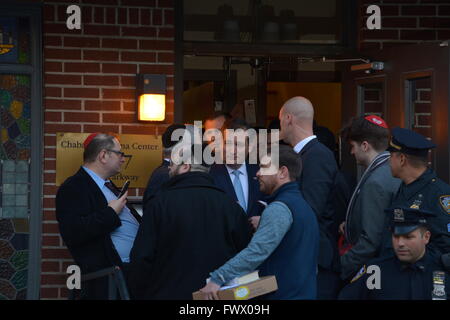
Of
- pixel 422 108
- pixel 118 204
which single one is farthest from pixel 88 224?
pixel 422 108

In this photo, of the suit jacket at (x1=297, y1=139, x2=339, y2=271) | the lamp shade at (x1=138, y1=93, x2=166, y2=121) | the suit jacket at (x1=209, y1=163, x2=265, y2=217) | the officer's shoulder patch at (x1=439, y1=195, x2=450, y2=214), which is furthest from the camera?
the lamp shade at (x1=138, y1=93, x2=166, y2=121)

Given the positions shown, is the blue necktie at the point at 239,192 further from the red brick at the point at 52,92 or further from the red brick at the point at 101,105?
the red brick at the point at 52,92

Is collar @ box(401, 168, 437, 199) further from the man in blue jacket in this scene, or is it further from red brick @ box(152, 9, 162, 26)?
red brick @ box(152, 9, 162, 26)

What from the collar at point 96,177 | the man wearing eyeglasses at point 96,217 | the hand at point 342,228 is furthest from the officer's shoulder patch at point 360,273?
the collar at point 96,177

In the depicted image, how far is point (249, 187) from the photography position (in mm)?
5527

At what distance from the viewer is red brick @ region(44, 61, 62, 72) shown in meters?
6.45

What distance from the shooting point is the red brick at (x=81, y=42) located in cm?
648

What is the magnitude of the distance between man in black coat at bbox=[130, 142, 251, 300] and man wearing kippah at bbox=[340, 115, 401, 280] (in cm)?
94

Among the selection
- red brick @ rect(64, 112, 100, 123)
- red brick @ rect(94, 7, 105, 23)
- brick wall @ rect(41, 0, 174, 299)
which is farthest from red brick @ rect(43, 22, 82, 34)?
red brick @ rect(64, 112, 100, 123)

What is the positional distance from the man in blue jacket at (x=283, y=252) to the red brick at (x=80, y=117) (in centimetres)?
265

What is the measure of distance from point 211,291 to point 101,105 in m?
2.79
